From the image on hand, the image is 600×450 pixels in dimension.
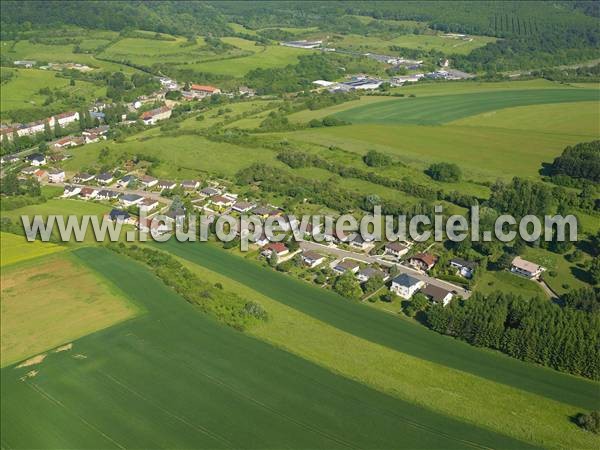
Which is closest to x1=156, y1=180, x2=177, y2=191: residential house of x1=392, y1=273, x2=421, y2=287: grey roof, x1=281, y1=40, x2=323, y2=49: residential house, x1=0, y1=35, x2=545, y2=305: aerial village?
x1=0, y1=35, x2=545, y2=305: aerial village

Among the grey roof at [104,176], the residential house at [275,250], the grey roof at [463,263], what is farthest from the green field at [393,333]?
the grey roof at [104,176]

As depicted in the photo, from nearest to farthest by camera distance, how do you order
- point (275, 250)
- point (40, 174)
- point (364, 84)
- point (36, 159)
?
point (275, 250), point (40, 174), point (36, 159), point (364, 84)

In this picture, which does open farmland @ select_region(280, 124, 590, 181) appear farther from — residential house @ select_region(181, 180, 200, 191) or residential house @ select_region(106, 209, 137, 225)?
residential house @ select_region(106, 209, 137, 225)

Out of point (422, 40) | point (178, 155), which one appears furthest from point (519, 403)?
point (422, 40)

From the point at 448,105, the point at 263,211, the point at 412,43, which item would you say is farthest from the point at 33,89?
the point at 412,43

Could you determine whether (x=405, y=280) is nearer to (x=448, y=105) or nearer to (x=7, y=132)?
(x=448, y=105)

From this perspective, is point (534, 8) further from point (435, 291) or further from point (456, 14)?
point (435, 291)
